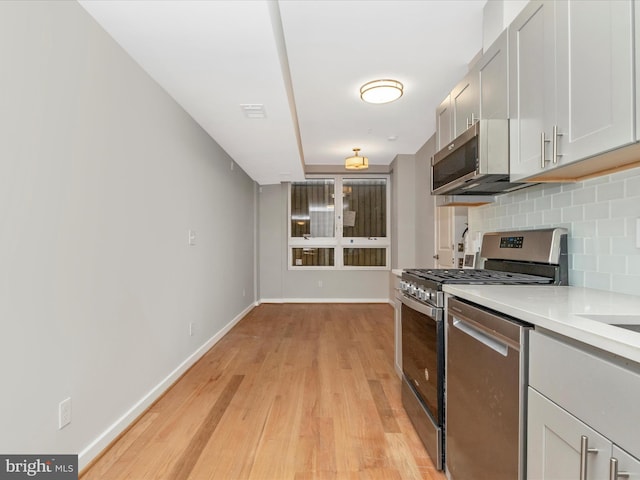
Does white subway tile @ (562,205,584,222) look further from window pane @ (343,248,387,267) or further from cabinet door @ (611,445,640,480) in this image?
window pane @ (343,248,387,267)

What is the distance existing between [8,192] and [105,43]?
3.59 ft

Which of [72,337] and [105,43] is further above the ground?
[105,43]

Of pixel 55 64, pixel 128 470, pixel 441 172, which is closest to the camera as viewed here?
pixel 55 64

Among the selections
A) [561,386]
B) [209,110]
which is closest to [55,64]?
[209,110]

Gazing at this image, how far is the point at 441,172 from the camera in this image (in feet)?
8.09

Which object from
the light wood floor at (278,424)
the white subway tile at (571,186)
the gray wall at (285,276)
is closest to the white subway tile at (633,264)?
the white subway tile at (571,186)

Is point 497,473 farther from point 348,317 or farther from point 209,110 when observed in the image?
point 348,317

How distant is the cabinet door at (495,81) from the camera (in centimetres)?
186

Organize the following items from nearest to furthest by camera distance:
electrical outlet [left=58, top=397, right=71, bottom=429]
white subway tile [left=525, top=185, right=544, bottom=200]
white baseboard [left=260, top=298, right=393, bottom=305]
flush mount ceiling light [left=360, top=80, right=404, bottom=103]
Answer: electrical outlet [left=58, top=397, right=71, bottom=429] < white subway tile [left=525, top=185, right=544, bottom=200] < flush mount ceiling light [left=360, top=80, right=404, bottom=103] < white baseboard [left=260, top=298, right=393, bottom=305]

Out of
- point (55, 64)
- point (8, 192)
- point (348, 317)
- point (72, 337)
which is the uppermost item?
point (55, 64)

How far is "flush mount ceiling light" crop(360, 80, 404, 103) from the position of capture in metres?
3.26

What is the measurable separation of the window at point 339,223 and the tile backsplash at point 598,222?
4.91 metres

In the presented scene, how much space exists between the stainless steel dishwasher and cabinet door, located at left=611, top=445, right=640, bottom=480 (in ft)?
1.09

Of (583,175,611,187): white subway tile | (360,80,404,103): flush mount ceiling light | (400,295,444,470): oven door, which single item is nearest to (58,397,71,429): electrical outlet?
(400,295,444,470): oven door
